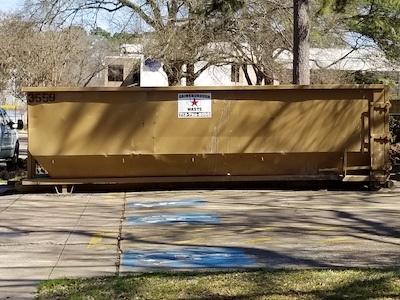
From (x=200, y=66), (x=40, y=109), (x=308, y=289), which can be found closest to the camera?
(x=308, y=289)

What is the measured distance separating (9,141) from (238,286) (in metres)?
14.9

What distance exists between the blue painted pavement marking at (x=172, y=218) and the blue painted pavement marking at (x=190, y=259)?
2.10m

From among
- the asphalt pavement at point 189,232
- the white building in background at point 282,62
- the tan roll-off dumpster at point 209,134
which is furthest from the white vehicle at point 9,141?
the asphalt pavement at point 189,232

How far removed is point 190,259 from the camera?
7648mm

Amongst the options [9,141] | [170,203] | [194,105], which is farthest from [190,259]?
[9,141]

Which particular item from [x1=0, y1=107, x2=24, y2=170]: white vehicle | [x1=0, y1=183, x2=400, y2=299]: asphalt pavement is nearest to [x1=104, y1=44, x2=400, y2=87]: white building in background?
[x1=0, y1=107, x2=24, y2=170]: white vehicle

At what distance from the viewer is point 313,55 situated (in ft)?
100

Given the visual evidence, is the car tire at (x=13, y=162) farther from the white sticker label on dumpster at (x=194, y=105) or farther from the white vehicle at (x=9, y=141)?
the white sticker label on dumpster at (x=194, y=105)

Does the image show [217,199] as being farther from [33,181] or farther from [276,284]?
[276,284]

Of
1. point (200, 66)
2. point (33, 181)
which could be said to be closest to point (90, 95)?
point (33, 181)

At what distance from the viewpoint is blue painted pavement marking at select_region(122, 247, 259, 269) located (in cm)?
735

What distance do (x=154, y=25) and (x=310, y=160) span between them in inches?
430

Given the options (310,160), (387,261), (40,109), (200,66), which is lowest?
(387,261)

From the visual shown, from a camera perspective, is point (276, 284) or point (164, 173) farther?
point (164, 173)
